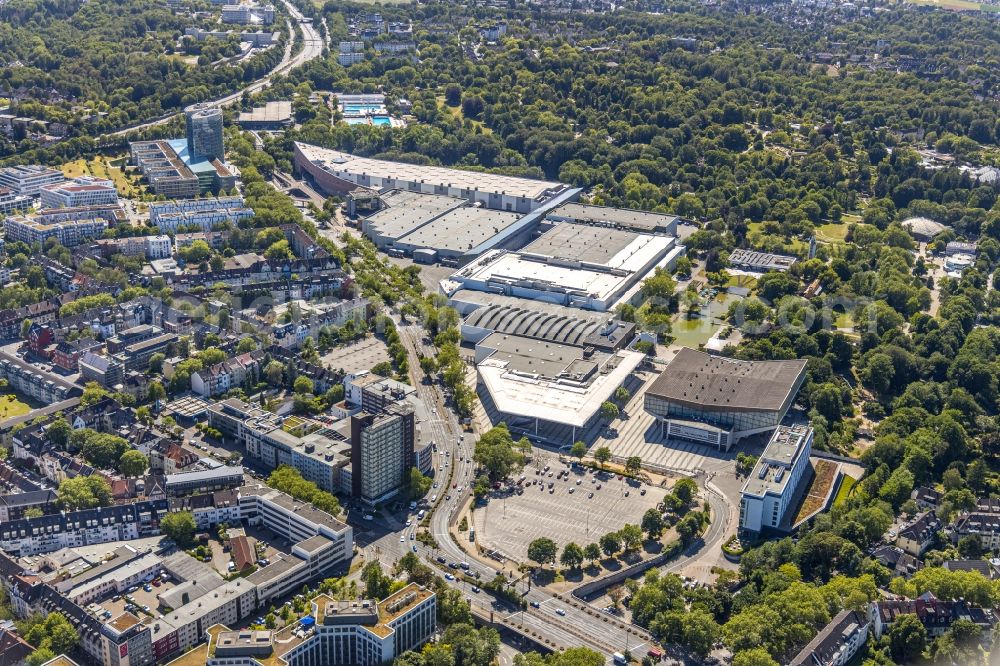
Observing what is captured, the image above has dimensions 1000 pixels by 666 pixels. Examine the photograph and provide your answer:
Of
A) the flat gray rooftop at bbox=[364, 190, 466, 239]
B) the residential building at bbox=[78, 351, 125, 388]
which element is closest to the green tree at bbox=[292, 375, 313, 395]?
the residential building at bbox=[78, 351, 125, 388]

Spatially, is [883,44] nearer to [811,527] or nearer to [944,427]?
[944,427]

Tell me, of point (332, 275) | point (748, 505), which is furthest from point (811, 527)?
point (332, 275)

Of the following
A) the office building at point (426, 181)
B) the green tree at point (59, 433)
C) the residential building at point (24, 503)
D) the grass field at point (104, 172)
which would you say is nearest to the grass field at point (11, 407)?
the green tree at point (59, 433)

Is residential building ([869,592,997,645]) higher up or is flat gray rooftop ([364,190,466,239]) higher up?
residential building ([869,592,997,645])

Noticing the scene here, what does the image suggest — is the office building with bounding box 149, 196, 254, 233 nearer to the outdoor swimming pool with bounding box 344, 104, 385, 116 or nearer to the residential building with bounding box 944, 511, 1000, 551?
the outdoor swimming pool with bounding box 344, 104, 385, 116

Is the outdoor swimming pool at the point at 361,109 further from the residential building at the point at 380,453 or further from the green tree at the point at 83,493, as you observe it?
the green tree at the point at 83,493

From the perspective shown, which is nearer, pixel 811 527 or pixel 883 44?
pixel 811 527

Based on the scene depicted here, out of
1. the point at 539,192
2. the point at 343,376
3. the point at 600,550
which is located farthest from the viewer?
the point at 539,192
